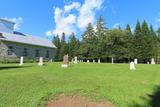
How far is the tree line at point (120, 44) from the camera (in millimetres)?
74312

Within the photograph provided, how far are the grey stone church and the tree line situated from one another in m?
19.3

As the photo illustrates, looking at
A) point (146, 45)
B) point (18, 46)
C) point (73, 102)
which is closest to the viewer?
point (73, 102)

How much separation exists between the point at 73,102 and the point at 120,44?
64.5 metres

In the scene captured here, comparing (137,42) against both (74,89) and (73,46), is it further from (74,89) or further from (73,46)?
(74,89)

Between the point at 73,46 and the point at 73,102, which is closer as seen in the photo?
the point at 73,102

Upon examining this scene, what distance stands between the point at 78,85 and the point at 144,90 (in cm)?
365

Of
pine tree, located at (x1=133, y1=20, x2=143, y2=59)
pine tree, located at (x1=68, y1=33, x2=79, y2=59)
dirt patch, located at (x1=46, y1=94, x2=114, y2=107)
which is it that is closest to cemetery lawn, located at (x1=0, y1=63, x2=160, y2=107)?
dirt patch, located at (x1=46, y1=94, x2=114, y2=107)

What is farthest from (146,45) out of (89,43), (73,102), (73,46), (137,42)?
(73,102)

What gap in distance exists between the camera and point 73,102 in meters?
12.7

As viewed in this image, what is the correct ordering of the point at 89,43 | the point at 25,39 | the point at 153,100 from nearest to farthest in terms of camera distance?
the point at 153,100 → the point at 25,39 → the point at 89,43

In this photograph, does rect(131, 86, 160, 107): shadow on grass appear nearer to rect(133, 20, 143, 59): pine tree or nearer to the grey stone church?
the grey stone church

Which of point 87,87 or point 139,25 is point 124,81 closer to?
point 87,87

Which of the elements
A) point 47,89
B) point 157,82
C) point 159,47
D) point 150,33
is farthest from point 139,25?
point 47,89

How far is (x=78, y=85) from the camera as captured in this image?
584 inches
